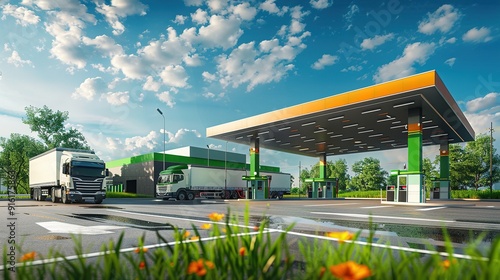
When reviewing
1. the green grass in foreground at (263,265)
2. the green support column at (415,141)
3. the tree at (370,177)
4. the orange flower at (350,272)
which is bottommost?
the tree at (370,177)

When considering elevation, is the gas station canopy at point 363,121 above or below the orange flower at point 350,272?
above

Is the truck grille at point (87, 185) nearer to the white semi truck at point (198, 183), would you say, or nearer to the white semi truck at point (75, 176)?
the white semi truck at point (75, 176)

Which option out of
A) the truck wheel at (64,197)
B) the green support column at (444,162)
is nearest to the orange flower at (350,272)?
the truck wheel at (64,197)

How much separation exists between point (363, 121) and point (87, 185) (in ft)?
69.2

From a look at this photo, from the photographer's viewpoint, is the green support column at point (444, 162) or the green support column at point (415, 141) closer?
the green support column at point (415, 141)

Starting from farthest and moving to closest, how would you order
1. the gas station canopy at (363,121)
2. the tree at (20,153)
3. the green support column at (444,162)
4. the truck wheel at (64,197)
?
the tree at (20,153), the green support column at (444,162), the truck wheel at (64,197), the gas station canopy at (363,121)

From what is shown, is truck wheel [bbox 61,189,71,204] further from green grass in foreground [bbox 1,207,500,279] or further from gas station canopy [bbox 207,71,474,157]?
green grass in foreground [bbox 1,207,500,279]

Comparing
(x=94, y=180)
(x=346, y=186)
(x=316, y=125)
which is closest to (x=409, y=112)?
(x=316, y=125)

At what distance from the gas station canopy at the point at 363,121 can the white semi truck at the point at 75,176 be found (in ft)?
41.4

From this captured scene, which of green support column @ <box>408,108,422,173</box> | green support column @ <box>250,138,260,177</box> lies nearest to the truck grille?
green support column @ <box>250,138,260,177</box>

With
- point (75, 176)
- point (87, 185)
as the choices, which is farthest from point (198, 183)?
point (75, 176)

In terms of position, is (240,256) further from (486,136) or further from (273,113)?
(486,136)

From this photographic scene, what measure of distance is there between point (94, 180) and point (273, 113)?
14.3m

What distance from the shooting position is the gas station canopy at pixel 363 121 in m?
19.8
